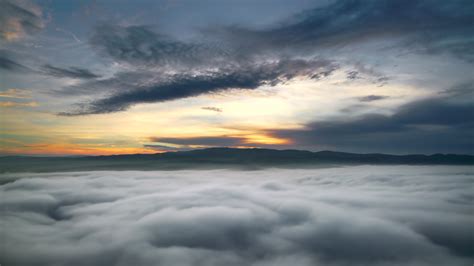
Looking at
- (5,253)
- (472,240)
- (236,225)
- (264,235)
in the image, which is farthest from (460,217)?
(5,253)

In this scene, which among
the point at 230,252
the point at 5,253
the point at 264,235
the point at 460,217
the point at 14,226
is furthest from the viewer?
the point at 460,217

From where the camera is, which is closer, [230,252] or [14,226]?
[230,252]

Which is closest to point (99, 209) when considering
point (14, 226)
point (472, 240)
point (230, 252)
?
point (14, 226)

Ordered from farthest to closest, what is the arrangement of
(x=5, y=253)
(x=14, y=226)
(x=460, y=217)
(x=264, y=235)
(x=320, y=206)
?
→ (x=320, y=206)
(x=460, y=217)
(x=14, y=226)
(x=264, y=235)
(x=5, y=253)

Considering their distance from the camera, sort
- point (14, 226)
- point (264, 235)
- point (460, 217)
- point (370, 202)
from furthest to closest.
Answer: point (370, 202) → point (460, 217) → point (14, 226) → point (264, 235)

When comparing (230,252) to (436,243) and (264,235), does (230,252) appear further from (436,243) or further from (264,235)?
(436,243)

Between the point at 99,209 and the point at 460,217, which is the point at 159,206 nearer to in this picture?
the point at 99,209

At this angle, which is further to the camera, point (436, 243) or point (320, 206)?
point (320, 206)

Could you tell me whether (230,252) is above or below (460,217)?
below

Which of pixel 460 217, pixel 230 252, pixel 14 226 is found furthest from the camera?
pixel 460 217
